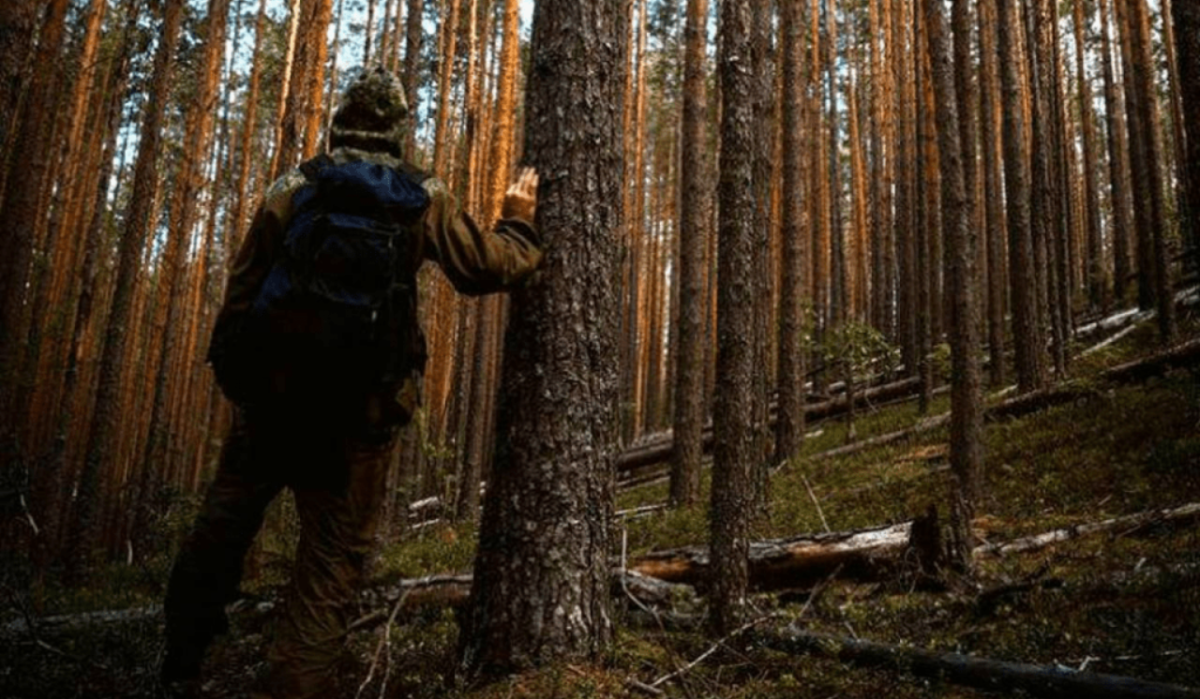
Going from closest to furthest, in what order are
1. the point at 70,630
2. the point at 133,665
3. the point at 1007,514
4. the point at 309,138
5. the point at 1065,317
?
the point at 133,665 → the point at 70,630 → the point at 1007,514 → the point at 309,138 → the point at 1065,317

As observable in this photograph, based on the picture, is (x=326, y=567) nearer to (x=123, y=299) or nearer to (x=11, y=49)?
(x=11, y=49)

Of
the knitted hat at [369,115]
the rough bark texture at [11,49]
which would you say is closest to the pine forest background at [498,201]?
the rough bark texture at [11,49]

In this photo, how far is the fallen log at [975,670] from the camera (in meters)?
2.77

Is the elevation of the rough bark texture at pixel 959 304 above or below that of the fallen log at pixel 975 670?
above

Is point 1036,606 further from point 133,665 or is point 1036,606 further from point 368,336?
point 133,665

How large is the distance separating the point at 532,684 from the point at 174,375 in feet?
73.4

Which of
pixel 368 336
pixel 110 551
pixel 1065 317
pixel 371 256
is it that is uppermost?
pixel 1065 317

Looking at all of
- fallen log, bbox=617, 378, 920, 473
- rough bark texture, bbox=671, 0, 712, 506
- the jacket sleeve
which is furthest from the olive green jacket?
fallen log, bbox=617, 378, 920, 473

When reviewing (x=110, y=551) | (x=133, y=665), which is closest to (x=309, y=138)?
(x=133, y=665)

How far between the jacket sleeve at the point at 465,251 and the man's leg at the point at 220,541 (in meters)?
0.93

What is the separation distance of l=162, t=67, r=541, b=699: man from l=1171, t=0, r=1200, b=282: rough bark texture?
353 cm

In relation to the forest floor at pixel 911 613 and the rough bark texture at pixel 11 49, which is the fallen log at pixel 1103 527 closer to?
the forest floor at pixel 911 613

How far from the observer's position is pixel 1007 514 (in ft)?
22.2

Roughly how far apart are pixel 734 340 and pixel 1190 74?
112 inches
